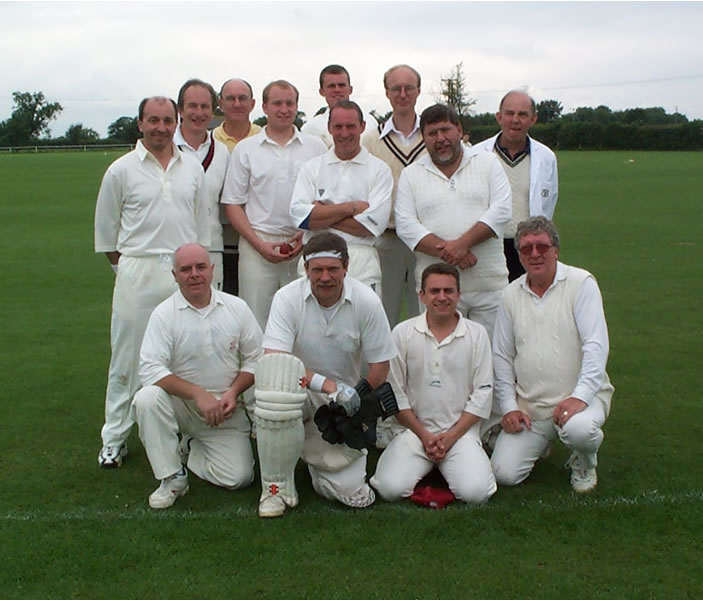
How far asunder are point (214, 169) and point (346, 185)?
3.40 ft

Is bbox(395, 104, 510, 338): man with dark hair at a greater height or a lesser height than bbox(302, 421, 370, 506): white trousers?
greater

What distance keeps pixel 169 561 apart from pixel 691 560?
2.42 m

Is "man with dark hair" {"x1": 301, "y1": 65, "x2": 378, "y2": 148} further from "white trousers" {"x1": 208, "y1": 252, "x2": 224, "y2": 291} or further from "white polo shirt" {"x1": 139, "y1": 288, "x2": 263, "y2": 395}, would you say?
"white polo shirt" {"x1": 139, "y1": 288, "x2": 263, "y2": 395}

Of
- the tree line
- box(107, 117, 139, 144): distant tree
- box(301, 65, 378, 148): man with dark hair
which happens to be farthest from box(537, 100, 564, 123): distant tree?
box(301, 65, 378, 148): man with dark hair

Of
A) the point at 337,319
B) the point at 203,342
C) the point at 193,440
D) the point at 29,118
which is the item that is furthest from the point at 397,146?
the point at 29,118

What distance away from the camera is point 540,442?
5.12 m

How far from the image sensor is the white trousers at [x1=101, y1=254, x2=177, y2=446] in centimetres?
542

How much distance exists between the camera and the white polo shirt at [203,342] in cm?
496

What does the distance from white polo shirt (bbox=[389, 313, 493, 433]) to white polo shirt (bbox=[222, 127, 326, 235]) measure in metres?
1.46

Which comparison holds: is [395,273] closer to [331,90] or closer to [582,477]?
[331,90]

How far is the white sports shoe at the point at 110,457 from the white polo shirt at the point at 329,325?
1337mm

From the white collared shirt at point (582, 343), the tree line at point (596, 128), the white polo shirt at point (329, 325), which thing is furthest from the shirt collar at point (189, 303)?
the tree line at point (596, 128)

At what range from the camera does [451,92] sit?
60656mm

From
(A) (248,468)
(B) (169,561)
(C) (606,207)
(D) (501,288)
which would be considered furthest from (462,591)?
(C) (606,207)
